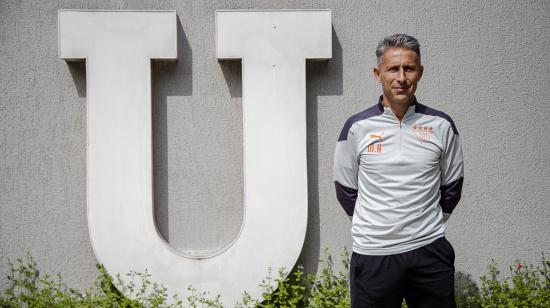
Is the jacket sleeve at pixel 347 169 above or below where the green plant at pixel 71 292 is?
above

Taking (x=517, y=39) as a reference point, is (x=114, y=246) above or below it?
below

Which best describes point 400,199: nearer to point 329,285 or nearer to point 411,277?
point 411,277

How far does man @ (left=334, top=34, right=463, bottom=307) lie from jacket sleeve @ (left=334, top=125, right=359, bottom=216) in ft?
0.30

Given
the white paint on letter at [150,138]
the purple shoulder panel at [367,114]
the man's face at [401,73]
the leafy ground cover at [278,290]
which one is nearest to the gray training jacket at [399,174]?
the purple shoulder panel at [367,114]

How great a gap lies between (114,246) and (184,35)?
67.3 inches

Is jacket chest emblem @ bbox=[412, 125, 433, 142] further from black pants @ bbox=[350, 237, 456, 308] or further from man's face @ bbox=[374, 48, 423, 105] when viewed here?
black pants @ bbox=[350, 237, 456, 308]

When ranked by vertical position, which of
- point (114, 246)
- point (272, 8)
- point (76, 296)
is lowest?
point (76, 296)

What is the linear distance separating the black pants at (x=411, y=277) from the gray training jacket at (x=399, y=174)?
0.15 feet

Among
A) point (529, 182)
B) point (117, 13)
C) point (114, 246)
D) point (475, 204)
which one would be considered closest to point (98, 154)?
point (114, 246)

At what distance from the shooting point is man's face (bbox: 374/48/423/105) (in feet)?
8.15

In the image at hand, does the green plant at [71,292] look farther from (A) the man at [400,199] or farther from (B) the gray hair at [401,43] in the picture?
(B) the gray hair at [401,43]

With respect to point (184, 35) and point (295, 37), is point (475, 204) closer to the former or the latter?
point (295, 37)

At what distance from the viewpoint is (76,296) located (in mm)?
3900

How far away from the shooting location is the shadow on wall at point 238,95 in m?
3.95
